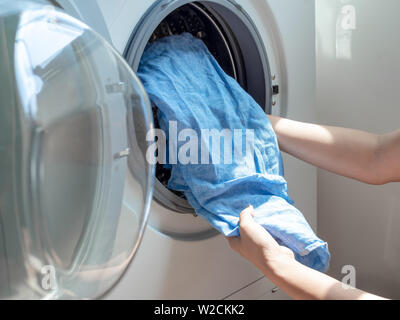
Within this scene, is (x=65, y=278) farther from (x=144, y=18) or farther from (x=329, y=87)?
(x=329, y=87)

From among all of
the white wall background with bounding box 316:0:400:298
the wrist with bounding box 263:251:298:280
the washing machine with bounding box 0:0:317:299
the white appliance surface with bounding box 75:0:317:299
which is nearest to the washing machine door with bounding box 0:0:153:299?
the washing machine with bounding box 0:0:317:299

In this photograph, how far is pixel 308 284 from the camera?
0.64 m

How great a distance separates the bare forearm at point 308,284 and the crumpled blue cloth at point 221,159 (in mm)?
49

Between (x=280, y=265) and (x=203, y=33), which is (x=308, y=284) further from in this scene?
Result: (x=203, y=33)

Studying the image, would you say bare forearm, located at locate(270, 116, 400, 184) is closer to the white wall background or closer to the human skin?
the human skin

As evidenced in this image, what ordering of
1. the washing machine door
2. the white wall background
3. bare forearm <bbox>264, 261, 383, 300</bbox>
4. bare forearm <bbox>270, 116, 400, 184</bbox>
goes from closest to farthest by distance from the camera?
the washing machine door, bare forearm <bbox>264, 261, 383, 300</bbox>, bare forearm <bbox>270, 116, 400, 184</bbox>, the white wall background

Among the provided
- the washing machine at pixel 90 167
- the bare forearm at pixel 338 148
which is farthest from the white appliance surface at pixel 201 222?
the bare forearm at pixel 338 148

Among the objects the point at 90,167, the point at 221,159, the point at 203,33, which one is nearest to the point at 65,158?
the point at 90,167

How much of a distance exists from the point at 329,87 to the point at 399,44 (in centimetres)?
21

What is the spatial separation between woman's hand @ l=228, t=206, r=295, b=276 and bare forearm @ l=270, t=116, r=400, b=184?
25cm

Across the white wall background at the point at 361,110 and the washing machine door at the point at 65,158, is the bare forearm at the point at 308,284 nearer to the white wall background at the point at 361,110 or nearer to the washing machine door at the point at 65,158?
the washing machine door at the point at 65,158

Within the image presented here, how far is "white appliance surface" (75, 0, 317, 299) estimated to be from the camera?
27.7 inches

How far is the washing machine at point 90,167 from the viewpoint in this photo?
1.59 ft
